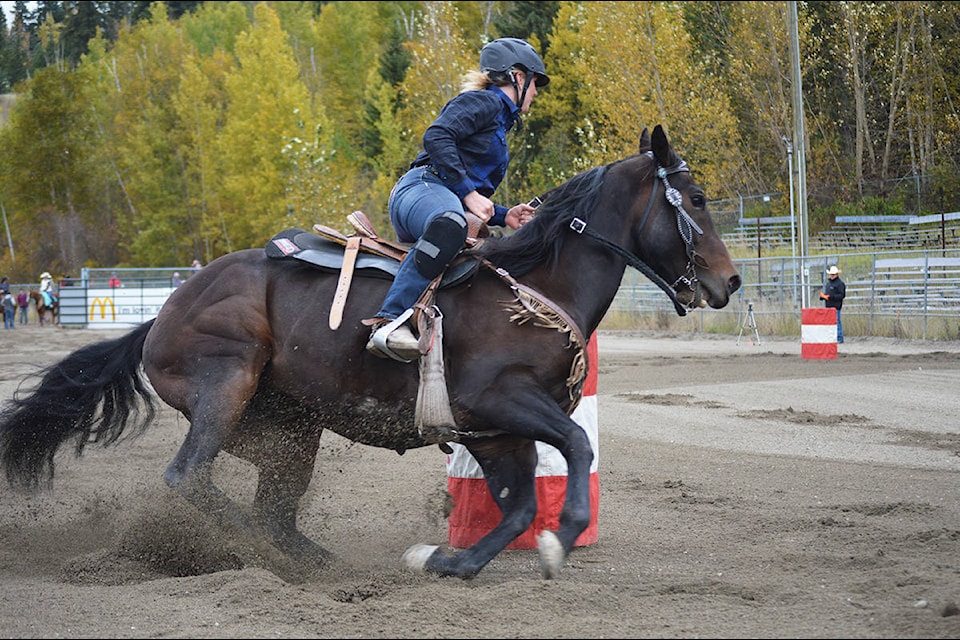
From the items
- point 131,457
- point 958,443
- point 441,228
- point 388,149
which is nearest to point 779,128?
point 388,149

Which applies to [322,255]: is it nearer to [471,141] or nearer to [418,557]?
[471,141]

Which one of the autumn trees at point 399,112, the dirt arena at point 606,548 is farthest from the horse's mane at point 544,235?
the autumn trees at point 399,112

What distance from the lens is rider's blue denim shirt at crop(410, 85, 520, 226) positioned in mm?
5414

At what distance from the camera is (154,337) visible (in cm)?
587

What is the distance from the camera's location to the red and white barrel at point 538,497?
5992 millimetres

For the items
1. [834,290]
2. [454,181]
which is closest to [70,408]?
[454,181]

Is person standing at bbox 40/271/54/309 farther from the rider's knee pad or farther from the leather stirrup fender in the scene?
the rider's knee pad

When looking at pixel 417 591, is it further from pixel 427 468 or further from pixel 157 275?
pixel 157 275

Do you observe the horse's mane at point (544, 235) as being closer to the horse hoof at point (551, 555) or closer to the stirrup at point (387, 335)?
the stirrup at point (387, 335)

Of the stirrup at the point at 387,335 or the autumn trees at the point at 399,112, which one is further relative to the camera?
the autumn trees at the point at 399,112

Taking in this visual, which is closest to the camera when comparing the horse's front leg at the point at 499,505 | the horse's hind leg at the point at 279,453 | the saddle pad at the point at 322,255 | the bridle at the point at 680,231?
the horse's front leg at the point at 499,505

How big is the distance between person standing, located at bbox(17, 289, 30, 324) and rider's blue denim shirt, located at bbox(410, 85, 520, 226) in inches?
1539

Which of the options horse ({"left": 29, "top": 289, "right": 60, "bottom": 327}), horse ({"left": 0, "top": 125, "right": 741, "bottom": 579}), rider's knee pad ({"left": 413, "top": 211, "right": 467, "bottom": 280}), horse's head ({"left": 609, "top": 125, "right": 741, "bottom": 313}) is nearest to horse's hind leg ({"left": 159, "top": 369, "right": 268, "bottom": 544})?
horse ({"left": 0, "top": 125, "right": 741, "bottom": 579})

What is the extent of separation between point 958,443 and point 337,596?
22.1ft
